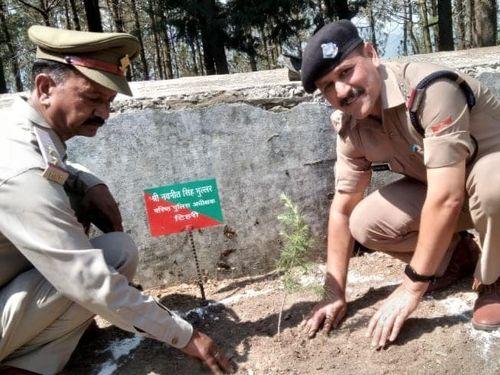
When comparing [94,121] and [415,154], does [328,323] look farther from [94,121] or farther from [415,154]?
[94,121]

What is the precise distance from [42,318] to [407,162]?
1591mm

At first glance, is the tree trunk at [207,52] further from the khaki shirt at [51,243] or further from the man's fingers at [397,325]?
the man's fingers at [397,325]

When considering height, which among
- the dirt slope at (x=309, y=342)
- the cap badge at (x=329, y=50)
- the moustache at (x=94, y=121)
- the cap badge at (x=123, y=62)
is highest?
the cap badge at (x=123, y=62)

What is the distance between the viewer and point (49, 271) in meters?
1.76

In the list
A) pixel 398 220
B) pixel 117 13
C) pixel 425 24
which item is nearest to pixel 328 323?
pixel 398 220

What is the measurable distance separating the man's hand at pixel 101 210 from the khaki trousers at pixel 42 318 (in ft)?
0.96

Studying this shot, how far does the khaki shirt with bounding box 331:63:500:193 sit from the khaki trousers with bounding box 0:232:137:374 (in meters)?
1.02

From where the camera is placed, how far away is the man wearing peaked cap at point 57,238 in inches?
67.3

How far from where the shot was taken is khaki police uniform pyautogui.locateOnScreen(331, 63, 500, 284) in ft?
6.29

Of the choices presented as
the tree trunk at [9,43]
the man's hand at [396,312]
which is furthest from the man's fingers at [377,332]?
the tree trunk at [9,43]

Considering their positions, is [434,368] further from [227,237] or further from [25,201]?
[25,201]

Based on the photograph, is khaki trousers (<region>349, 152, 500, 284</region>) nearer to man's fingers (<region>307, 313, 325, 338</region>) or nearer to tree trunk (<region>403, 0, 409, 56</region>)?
man's fingers (<region>307, 313, 325, 338</region>)

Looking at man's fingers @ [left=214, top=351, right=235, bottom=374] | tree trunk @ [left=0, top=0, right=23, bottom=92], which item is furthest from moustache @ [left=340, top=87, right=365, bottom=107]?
tree trunk @ [left=0, top=0, right=23, bottom=92]

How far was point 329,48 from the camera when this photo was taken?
1918 millimetres
